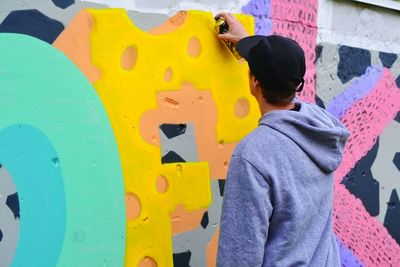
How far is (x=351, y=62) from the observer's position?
114 inches

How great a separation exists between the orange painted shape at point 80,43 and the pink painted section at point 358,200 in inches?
59.7

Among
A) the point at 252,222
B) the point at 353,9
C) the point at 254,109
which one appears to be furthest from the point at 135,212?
the point at 353,9

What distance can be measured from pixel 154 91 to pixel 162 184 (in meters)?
0.35

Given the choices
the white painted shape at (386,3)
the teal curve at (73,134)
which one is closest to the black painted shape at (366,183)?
the white painted shape at (386,3)

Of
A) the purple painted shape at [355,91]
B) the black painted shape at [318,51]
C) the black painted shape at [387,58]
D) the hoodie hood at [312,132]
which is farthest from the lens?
the black painted shape at [387,58]

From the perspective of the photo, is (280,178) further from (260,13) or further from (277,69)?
(260,13)

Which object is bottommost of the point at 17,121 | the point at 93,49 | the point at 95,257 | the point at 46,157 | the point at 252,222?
the point at 95,257

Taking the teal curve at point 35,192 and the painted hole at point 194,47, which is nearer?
the teal curve at point 35,192

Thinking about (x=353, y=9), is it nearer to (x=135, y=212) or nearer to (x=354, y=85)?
(x=354, y=85)

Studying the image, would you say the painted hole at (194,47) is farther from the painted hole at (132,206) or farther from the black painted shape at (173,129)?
the painted hole at (132,206)

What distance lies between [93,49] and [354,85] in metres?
1.58

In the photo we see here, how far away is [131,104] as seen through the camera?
6.50 feet

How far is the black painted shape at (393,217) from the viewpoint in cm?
315

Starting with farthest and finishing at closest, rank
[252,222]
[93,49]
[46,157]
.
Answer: [93,49] → [46,157] → [252,222]
